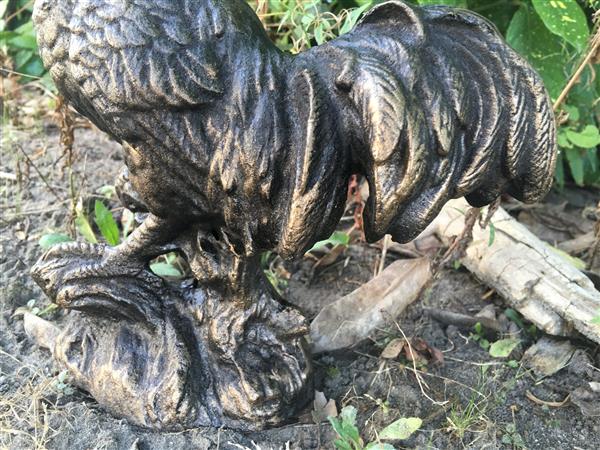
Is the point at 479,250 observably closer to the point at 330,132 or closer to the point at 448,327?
the point at 448,327

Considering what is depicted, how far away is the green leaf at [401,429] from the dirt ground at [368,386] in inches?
1.7

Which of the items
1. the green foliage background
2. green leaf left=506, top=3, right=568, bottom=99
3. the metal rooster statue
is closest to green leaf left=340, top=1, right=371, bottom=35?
the green foliage background

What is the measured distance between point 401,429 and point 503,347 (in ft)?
1.93

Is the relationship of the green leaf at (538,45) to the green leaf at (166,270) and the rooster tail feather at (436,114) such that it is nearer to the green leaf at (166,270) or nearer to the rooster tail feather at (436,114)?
the rooster tail feather at (436,114)

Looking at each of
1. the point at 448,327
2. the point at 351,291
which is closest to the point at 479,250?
the point at 448,327

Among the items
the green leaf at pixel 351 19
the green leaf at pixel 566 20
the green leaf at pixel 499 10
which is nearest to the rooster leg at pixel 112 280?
the green leaf at pixel 351 19

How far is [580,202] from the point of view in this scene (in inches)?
116

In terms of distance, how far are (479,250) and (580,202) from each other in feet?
3.09

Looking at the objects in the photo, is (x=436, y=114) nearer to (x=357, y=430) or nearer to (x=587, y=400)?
(x=357, y=430)

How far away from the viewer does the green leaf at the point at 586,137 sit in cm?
247

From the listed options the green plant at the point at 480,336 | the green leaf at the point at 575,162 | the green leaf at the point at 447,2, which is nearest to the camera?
the green plant at the point at 480,336

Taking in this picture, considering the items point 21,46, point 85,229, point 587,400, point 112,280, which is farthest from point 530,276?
point 21,46

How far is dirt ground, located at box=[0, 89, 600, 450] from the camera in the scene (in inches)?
65.1

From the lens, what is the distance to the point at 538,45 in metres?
2.49
